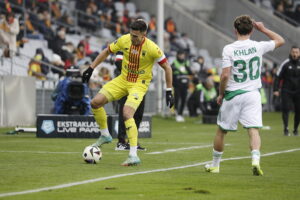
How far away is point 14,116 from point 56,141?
5.63 m

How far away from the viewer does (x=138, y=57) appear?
1229 cm

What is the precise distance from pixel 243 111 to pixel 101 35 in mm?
23237

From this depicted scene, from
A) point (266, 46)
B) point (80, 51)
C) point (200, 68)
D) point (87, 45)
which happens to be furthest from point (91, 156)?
point (200, 68)

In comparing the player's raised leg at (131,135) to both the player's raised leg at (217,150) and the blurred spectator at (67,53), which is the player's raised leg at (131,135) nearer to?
the player's raised leg at (217,150)

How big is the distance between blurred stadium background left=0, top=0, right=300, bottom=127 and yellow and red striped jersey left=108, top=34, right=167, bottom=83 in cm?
576

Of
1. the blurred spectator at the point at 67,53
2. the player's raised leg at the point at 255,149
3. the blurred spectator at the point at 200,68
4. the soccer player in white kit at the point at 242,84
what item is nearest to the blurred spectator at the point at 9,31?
the blurred spectator at the point at 67,53

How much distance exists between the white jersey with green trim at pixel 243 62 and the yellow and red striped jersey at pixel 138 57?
198cm

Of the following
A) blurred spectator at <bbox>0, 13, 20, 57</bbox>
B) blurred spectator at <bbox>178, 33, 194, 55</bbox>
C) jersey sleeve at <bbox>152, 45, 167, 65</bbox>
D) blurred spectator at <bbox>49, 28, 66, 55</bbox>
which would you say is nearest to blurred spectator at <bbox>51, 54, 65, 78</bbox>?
blurred spectator at <bbox>49, 28, 66, 55</bbox>

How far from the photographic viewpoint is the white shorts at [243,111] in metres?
10.5

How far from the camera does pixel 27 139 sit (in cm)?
1725

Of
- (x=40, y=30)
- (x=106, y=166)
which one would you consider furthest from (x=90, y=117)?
(x=40, y=30)

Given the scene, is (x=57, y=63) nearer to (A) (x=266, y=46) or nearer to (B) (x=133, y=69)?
(B) (x=133, y=69)

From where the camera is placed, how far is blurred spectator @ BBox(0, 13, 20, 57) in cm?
2444

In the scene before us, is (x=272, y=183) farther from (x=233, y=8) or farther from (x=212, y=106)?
(x=233, y=8)
